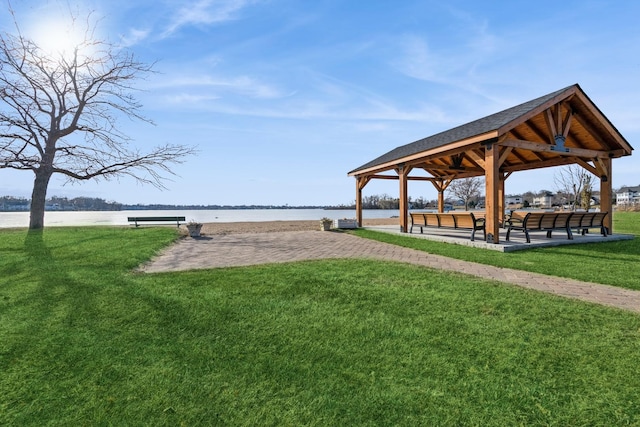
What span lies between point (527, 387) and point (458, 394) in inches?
21.4

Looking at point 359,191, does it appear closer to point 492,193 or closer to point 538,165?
point 538,165

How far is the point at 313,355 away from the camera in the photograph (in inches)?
110

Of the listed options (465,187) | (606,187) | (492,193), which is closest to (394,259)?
(492,193)

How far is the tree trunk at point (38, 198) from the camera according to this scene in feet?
52.5

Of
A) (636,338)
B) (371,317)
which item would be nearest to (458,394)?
(371,317)

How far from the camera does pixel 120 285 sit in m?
4.90

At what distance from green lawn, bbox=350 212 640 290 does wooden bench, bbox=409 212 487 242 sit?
120 cm

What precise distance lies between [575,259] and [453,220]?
4.09m

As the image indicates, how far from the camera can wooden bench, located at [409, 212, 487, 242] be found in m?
10.0

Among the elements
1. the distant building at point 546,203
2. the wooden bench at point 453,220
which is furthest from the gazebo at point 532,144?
the distant building at point 546,203

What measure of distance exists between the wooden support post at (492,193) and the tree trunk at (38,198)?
2014 cm

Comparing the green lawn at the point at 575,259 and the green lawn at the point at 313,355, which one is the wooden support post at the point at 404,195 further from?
the green lawn at the point at 313,355

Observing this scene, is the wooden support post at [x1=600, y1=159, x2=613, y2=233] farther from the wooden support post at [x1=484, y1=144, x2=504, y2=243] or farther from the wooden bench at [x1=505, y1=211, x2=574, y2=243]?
the wooden support post at [x1=484, y1=144, x2=504, y2=243]

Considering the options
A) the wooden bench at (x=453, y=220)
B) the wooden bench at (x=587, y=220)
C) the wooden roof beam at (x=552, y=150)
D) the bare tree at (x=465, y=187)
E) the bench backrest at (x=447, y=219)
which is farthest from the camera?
the bare tree at (x=465, y=187)
